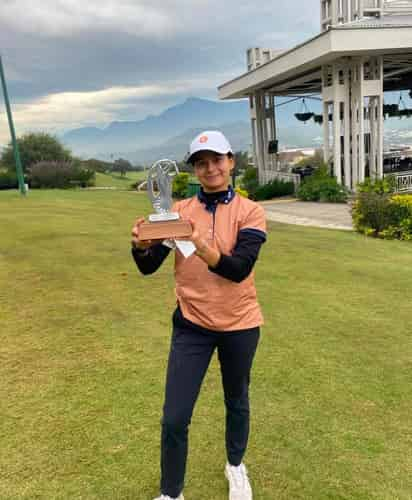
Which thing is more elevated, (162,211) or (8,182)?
(162,211)

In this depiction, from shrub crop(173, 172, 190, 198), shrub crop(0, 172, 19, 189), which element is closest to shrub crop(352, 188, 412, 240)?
shrub crop(173, 172, 190, 198)

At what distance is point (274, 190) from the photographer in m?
24.0

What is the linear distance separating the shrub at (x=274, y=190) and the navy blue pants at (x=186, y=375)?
2202 cm

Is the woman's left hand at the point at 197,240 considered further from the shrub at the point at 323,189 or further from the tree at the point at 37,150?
the tree at the point at 37,150

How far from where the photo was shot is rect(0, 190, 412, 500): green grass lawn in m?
2.62

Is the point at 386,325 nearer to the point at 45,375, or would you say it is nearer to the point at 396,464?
the point at 396,464

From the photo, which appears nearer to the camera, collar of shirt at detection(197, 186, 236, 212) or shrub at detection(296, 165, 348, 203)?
collar of shirt at detection(197, 186, 236, 212)

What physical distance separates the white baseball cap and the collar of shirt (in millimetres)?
187

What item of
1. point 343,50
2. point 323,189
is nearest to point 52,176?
point 323,189

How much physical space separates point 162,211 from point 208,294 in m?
0.44

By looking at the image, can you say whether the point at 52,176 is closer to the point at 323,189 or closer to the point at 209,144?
the point at 323,189

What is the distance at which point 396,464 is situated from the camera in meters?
2.74

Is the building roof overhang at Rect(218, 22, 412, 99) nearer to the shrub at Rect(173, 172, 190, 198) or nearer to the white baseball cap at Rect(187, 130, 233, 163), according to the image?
the shrub at Rect(173, 172, 190, 198)

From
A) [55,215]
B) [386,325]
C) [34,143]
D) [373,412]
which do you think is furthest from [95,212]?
[34,143]
